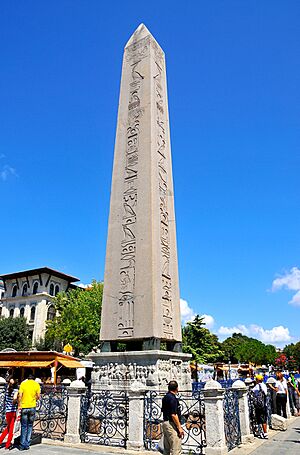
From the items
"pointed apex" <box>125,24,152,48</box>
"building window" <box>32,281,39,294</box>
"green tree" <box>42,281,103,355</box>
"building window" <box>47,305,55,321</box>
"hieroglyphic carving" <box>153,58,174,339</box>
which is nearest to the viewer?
"hieroglyphic carving" <box>153,58,174,339</box>

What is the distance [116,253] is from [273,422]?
6.24 m

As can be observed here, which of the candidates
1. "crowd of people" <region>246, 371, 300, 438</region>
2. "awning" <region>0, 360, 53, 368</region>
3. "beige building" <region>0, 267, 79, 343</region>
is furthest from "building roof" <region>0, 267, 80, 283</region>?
"crowd of people" <region>246, 371, 300, 438</region>

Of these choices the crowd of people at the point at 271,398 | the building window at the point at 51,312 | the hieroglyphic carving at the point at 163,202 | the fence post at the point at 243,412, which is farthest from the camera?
the building window at the point at 51,312

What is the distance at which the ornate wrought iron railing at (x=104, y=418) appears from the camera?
26.2ft

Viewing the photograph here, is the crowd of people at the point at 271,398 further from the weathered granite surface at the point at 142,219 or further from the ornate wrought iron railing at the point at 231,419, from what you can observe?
the weathered granite surface at the point at 142,219

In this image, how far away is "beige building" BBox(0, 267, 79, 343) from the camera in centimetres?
4291

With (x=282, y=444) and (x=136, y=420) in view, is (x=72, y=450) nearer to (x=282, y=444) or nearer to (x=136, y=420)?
(x=136, y=420)

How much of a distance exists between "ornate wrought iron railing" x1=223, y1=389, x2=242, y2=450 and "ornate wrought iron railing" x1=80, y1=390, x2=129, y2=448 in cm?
203

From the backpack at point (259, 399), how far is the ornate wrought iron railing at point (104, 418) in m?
3.20

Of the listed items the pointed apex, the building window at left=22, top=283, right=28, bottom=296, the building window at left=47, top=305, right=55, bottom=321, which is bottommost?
the building window at left=47, top=305, right=55, bottom=321

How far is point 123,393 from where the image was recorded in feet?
29.1

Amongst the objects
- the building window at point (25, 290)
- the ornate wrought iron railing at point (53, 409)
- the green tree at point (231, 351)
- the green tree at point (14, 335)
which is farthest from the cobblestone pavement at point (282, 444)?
the green tree at point (231, 351)

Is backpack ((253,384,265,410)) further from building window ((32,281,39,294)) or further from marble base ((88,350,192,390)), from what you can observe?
building window ((32,281,39,294))

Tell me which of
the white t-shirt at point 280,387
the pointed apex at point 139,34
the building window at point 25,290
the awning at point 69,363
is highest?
the pointed apex at point 139,34
